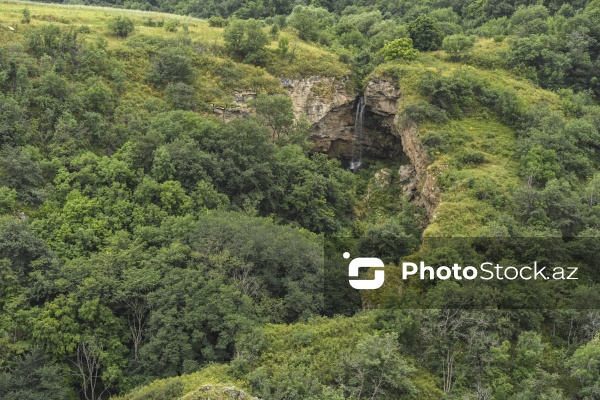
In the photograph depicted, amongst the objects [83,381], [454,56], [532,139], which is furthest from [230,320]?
[454,56]

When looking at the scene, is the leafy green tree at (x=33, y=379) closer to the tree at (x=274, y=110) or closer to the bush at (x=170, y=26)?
the tree at (x=274, y=110)

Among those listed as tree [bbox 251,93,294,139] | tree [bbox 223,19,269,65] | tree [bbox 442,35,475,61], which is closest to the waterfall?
tree [bbox 442,35,475,61]

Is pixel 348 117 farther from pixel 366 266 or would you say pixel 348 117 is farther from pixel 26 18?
pixel 26 18

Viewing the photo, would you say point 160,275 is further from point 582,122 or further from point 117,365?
point 582,122

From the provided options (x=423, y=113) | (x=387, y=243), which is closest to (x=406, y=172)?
(x=423, y=113)

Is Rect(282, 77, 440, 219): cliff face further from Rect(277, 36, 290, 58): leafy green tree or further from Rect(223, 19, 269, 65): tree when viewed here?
Rect(223, 19, 269, 65): tree

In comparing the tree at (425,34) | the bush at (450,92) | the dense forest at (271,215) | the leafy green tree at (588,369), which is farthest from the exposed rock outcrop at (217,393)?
the tree at (425,34)
